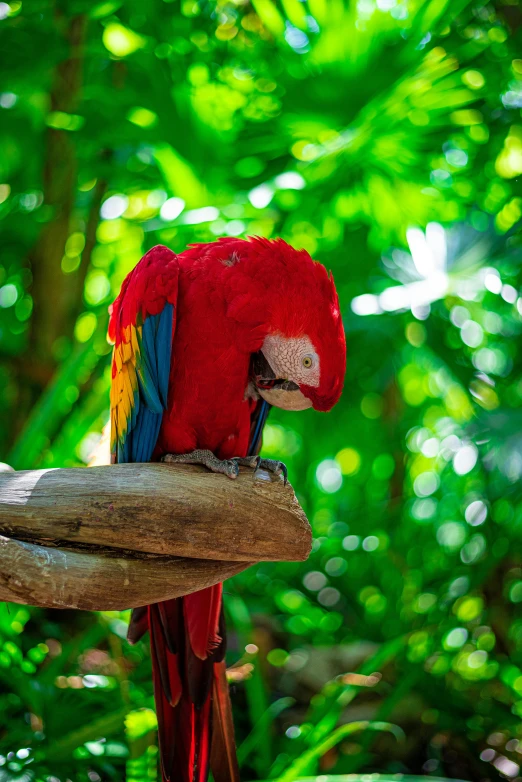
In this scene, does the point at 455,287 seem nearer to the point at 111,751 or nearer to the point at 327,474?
the point at 327,474

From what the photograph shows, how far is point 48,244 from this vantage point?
7.41ft

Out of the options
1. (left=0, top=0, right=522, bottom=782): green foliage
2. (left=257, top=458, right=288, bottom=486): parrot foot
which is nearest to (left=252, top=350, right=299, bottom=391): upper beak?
(left=257, top=458, right=288, bottom=486): parrot foot

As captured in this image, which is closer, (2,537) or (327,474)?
(2,537)

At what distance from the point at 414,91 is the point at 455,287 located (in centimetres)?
44

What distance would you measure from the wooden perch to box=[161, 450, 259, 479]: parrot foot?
0.06 m

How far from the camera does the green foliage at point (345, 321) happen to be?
60.9 inches

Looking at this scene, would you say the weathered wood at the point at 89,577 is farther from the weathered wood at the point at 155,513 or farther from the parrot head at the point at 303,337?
the parrot head at the point at 303,337

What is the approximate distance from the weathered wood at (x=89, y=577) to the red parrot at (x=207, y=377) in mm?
178

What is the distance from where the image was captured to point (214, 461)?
1112 mm

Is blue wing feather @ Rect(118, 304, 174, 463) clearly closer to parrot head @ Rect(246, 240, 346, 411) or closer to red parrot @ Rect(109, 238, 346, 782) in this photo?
red parrot @ Rect(109, 238, 346, 782)

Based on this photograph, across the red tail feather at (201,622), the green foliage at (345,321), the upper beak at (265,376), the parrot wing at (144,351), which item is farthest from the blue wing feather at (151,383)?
the green foliage at (345,321)

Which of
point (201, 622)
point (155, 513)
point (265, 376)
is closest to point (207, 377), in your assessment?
point (265, 376)

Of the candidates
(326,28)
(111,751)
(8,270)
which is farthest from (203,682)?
(8,270)

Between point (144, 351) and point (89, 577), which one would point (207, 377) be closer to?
point (144, 351)
